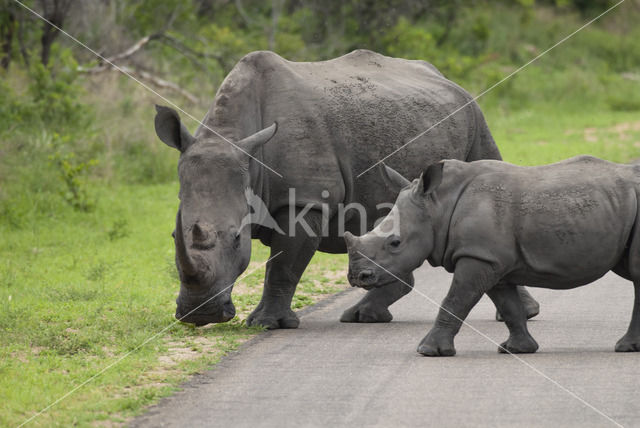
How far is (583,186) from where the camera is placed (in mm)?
7594

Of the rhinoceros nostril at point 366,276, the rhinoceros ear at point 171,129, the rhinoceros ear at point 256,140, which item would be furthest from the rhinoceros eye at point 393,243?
the rhinoceros ear at point 171,129

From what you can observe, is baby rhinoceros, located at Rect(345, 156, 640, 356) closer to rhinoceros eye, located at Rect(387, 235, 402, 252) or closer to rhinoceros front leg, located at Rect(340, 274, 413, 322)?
rhinoceros eye, located at Rect(387, 235, 402, 252)

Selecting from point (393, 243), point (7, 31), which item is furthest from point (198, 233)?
point (7, 31)

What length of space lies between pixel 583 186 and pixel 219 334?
278cm

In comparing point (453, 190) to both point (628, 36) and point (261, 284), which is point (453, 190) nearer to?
point (261, 284)

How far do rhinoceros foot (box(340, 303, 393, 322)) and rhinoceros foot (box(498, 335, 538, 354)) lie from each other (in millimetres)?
1665

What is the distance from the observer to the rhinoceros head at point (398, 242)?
7512mm

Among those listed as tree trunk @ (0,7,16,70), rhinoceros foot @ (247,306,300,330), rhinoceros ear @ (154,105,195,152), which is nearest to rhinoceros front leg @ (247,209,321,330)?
rhinoceros foot @ (247,306,300,330)

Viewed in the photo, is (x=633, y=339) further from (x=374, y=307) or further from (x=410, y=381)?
(x=374, y=307)

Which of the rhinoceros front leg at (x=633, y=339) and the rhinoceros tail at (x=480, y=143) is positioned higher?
the rhinoceros tail at (x=480, y=143)

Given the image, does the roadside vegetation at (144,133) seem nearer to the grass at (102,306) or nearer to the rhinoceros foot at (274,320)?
the grass at (102,306)

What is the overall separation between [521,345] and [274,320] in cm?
204

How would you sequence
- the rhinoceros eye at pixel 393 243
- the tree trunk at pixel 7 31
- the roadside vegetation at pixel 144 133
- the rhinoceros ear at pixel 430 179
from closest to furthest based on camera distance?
the rhinoceros eye at pixel 393 243 < the rhinoceros ear at pixel 430 179 < the roadside vegetation at pixel 144 133 < the tree trunk at pixel 7 31

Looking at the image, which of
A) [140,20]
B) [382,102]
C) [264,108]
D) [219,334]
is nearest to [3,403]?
[219,334]
